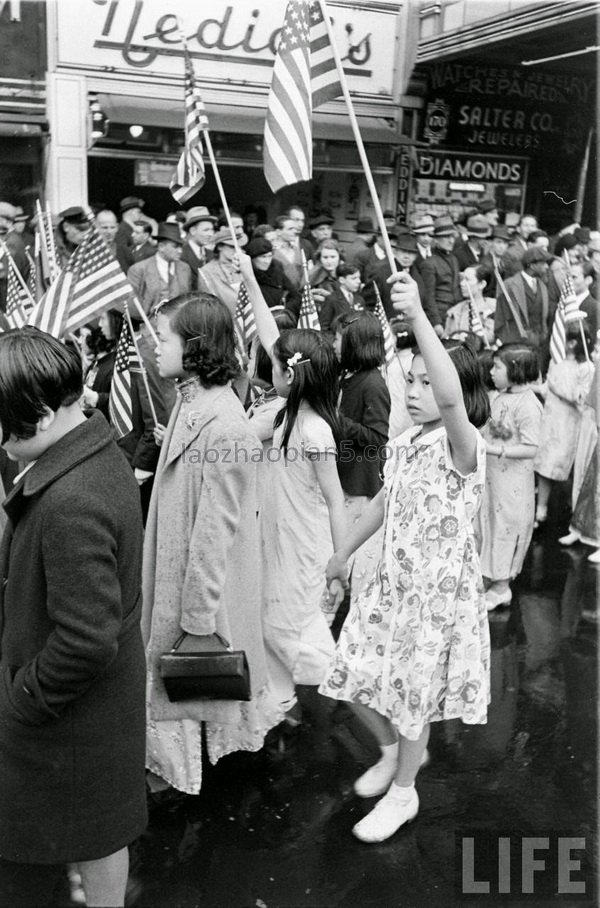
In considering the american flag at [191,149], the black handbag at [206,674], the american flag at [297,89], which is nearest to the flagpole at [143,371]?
the american flag at [191,149]

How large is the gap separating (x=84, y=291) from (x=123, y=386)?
673 millimetres

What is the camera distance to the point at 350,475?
4980 mm

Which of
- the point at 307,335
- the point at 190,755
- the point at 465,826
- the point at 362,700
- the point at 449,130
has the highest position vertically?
the point at 449,130

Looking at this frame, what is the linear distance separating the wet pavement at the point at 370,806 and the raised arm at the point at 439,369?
145 cm

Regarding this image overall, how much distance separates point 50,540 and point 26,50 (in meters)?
12.0

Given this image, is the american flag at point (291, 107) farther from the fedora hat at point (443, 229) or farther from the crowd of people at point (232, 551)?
the fedora hat at point (443, 229)

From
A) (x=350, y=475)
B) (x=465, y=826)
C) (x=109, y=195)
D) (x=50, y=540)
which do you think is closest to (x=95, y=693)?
(x=50, y=540)

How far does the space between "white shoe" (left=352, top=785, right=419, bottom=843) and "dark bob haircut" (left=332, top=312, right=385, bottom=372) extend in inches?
92.2

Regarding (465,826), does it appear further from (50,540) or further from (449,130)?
(449,130)

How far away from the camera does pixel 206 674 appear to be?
3062mm

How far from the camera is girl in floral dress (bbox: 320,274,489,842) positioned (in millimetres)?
3172

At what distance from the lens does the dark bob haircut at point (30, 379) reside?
215 cm

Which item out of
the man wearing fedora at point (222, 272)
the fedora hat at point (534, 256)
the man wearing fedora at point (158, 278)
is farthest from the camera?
the fedora hat at point (534, 256)

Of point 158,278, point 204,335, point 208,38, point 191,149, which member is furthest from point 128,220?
point 204,335
